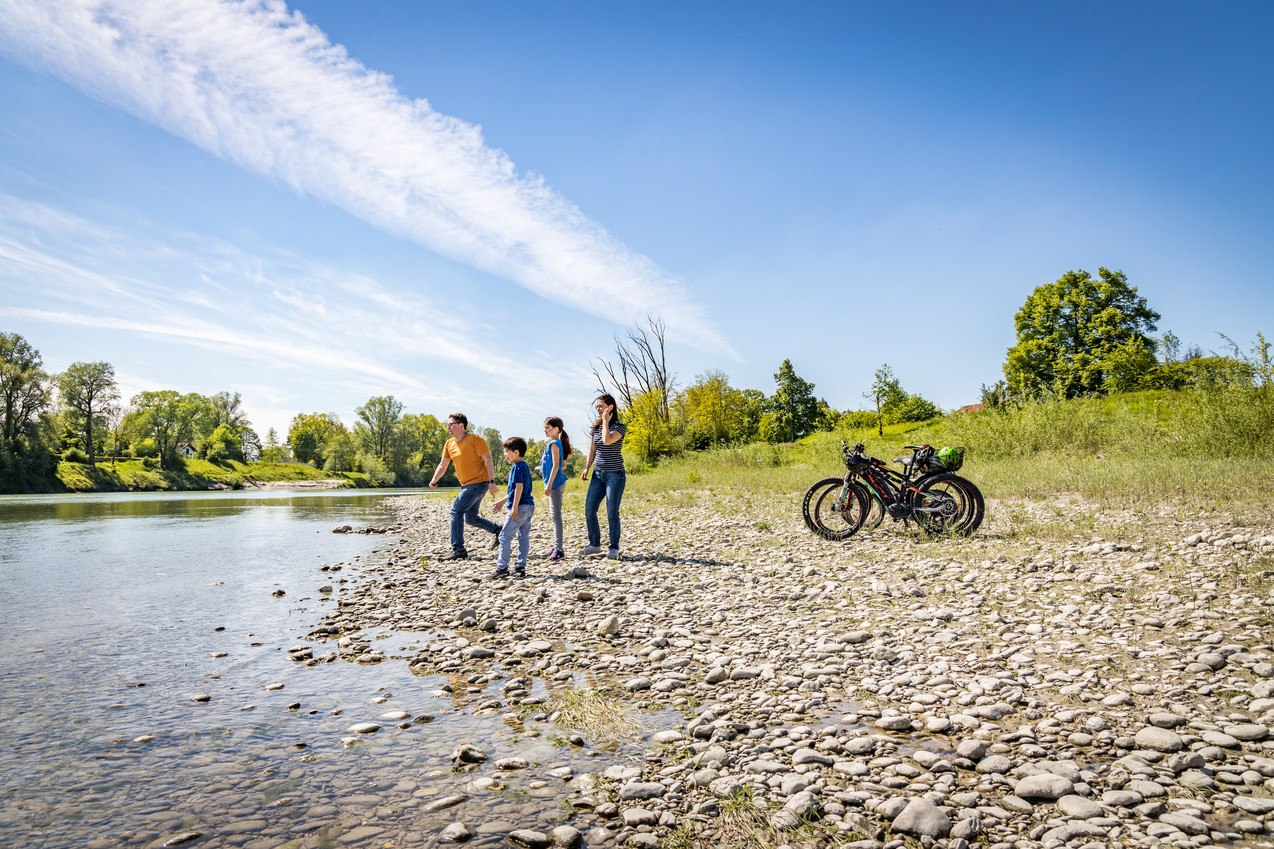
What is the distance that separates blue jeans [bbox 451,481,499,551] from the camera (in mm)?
11625

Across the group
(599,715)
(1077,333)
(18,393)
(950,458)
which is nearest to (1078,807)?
(599,715)

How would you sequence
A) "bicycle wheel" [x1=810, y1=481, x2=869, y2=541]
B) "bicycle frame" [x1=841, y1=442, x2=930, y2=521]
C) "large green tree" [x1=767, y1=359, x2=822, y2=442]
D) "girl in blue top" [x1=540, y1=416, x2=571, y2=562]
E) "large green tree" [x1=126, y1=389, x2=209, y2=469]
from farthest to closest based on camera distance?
"large green tree" [x1=126, y1=389, x2=209, y2=469], "large green tree" [x1=767, y1=359, x2=822, y2=442], "bicycle wheel" [x1=810, y1=481, x2=869, y2=541], "bicycle frame" [x1=841, y1=442, x2=930, y2=521], "girl in blue top" [x1=540, y1=416, x2=571, y2=562]

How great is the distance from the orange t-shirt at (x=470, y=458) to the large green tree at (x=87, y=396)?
83343 mm

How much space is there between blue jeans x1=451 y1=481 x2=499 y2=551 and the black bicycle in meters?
5.98

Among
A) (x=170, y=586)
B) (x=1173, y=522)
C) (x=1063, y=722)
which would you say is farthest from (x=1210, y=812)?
(x=170, y=586)

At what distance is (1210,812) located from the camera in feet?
9.82

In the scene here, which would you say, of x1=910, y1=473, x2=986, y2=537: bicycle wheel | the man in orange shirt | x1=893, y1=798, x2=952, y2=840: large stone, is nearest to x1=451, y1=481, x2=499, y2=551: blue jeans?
the man in orange shirt

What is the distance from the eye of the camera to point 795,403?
7662cm

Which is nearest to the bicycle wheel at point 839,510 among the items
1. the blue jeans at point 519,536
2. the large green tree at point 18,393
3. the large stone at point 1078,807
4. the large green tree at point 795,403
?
the blue jeans at point 519,536

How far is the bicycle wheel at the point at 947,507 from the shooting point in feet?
35.0

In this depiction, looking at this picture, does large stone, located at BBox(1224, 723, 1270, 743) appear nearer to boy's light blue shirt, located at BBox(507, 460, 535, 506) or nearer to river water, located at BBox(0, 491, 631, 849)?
river water, located at BBox(0, 491, 631, 849)

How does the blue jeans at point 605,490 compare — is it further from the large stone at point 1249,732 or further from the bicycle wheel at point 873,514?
the large stone at point 1249,732

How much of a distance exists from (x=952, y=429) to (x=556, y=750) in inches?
1001

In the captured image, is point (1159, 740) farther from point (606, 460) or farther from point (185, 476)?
point (185, 476)
